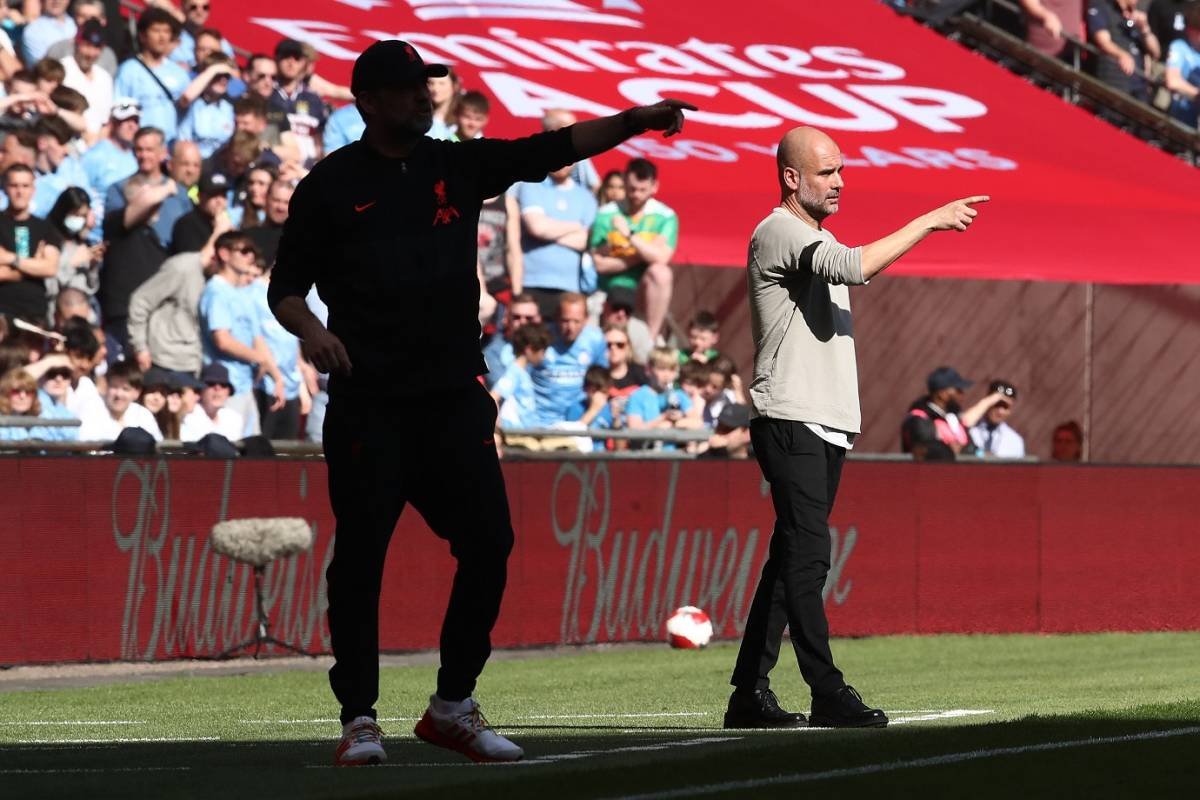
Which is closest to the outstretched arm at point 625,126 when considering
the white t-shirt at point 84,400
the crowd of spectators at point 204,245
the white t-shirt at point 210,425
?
the crowd of spectators at point 204,245

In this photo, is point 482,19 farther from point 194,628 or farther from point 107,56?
point 194,628

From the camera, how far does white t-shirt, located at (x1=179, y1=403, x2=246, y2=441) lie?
14.8m

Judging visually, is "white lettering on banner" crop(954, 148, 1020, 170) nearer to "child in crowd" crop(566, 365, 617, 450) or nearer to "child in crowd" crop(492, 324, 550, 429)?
"child in crowd" crop(566, 365, 617, 450)

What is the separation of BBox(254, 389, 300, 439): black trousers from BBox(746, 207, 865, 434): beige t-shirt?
7.66 metres

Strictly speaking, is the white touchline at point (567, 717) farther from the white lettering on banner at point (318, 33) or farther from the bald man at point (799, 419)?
the white lettering on banner at point (318, 33)

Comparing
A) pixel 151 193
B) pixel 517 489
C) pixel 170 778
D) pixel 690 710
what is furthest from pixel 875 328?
pixel 170 778

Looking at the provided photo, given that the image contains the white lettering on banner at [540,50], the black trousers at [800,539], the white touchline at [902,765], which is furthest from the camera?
the white lettering on banner at [540,50]

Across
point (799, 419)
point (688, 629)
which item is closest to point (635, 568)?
point (688, 629)

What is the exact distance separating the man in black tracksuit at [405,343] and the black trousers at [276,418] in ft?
28.2

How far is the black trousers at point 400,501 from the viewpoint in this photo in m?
6.96

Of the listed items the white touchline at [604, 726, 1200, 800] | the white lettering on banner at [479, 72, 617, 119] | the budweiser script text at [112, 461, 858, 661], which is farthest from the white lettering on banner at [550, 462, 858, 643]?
the white touchline at [604, 726, 1200, 800]

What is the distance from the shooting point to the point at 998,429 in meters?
19.5

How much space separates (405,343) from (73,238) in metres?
8.67

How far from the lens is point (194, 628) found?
13.9m
